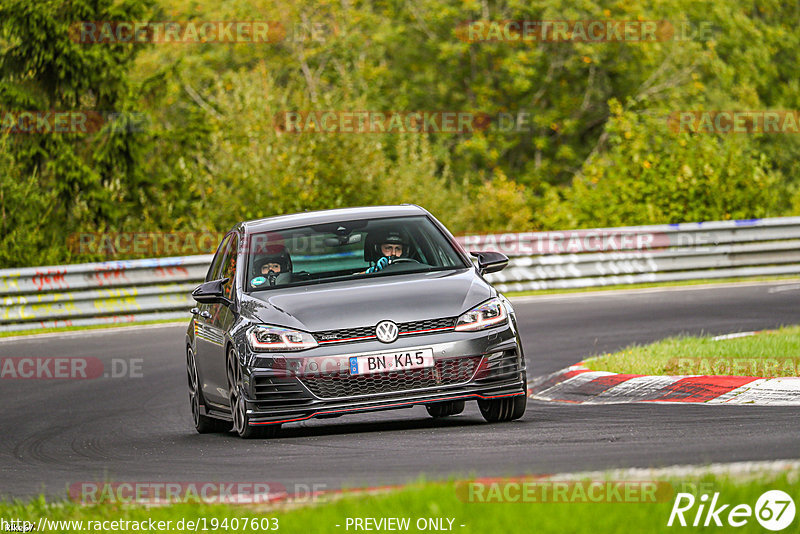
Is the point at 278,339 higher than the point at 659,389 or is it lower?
higher

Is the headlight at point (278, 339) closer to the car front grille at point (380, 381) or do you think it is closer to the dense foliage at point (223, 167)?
the car front grille at point (380, 381)

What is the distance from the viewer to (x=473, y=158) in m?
51.4

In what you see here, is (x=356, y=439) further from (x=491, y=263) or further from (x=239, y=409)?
(x=491, y=263)

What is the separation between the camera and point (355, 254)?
10547 millimetres

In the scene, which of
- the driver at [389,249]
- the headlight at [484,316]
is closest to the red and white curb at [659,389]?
the headlight at [484,316]

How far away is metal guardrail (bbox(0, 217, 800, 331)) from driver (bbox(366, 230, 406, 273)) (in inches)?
463

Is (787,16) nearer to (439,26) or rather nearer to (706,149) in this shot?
(439,26)

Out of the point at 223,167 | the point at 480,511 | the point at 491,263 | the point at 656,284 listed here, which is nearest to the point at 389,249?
the point at 491,263

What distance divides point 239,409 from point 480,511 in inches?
166

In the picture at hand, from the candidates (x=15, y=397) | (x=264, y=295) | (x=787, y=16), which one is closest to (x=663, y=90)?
(x=787, y=16)

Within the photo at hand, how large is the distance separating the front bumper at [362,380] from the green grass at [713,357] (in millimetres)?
2613

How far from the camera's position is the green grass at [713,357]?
11211mm

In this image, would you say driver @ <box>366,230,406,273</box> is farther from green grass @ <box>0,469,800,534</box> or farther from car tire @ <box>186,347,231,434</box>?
green grass @ <box>0,469,800,534</box>

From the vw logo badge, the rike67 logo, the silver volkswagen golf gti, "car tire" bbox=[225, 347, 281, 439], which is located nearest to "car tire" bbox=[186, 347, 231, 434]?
the silver volkswagen golf gti
